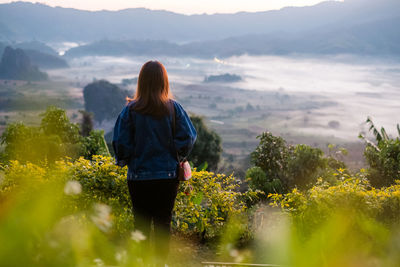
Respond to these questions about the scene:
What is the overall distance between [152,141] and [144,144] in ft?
0.25

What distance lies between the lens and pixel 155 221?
3217 mm

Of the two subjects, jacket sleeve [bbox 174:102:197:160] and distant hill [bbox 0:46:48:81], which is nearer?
jacket sleeve [bbox 174:102:197:160]

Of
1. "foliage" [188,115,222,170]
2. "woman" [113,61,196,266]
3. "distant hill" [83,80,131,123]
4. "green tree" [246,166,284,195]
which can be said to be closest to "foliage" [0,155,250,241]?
"woman" [113,61,196,266]

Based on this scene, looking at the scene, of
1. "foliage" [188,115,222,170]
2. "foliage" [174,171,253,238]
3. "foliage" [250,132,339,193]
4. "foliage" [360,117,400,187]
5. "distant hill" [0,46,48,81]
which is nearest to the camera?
"foliage" [174,171,253,238]

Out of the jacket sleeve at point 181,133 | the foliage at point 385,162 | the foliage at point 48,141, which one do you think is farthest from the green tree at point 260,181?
the jacket sleeve at point 181,133

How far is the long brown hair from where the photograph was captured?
2.99 metres

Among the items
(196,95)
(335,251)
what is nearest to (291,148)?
(335,251)

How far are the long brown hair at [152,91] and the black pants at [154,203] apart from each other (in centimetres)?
61

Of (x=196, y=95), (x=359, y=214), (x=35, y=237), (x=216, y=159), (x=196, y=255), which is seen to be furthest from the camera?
(x=196, y=95)

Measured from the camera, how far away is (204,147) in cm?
2647

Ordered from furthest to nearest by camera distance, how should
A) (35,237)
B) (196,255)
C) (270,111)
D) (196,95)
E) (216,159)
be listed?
1. (196,95)
2. (270,111)
3. (216,159)
4. (196,255)
5. (35,237)

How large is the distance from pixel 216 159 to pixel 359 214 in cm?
2373

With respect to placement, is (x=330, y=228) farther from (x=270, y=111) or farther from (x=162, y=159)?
(x=270, y=111)

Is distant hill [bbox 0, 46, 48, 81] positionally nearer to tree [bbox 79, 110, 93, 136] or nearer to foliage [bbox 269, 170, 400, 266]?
tree [bbox 79, 110, 93, 136]
